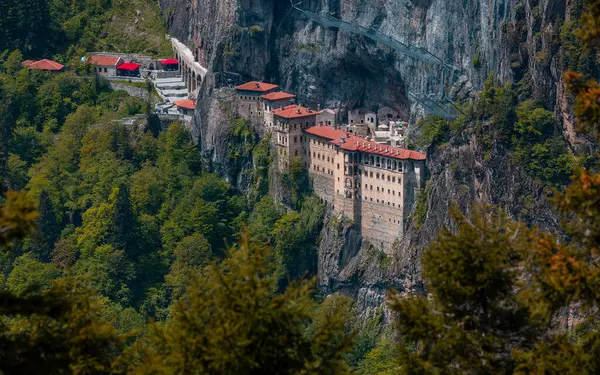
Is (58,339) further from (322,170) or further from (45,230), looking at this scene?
(45,230)

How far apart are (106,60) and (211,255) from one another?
30917 millimetres

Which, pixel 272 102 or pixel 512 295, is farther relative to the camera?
pixel 272 102

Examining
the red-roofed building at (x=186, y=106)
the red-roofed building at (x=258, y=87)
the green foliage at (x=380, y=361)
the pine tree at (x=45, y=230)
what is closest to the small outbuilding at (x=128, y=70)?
the red-roofed building at (x=186, y=106)

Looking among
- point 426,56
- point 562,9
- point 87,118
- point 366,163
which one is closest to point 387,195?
point 366,163

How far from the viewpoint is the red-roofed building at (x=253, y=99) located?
8762cm

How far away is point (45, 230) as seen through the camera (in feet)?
293

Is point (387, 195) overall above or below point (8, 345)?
below

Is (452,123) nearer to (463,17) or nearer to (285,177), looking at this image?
(463,17)

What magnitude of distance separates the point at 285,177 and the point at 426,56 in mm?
13474

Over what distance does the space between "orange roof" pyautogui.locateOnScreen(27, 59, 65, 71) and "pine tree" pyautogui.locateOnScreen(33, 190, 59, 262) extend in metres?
20.3

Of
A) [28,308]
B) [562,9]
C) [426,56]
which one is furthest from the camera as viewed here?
[426,56]

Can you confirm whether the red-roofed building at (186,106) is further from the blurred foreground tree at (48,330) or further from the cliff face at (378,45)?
the blurred foreground tree at (48,330)

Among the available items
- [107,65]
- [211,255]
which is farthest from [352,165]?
[107,65]

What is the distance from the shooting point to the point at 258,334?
23.5 m
